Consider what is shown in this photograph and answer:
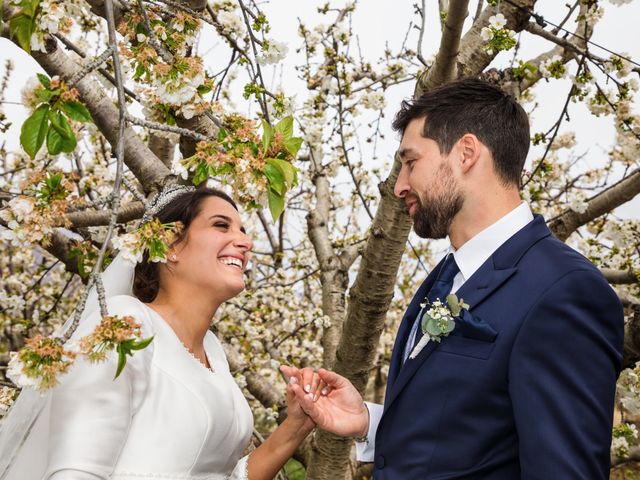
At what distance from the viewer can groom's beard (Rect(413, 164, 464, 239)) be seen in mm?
1904

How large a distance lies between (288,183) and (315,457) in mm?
2072

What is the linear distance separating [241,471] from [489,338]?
1353 millimetres

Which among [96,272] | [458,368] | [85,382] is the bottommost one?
[85,382]

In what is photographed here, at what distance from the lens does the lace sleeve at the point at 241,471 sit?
8.08ft

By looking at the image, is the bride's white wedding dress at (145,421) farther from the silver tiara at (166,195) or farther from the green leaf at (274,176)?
the green leaf at (274,176)

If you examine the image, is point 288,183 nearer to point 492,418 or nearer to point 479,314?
point 479,314

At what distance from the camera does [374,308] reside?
2961 millimetres

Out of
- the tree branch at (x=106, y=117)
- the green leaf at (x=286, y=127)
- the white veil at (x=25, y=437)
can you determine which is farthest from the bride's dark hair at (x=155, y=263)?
the green leaf at (x=286, y=127)

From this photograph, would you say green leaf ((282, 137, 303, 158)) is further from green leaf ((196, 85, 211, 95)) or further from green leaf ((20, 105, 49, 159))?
green leaf ((20, 105, 49, 159))

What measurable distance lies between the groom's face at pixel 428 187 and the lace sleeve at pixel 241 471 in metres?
1.23

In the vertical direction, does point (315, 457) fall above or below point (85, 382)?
below

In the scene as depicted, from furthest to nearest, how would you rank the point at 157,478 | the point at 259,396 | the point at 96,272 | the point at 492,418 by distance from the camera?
the point at 259,396 → the point at 157,478 → the point at 492,418 → the point at 96,272

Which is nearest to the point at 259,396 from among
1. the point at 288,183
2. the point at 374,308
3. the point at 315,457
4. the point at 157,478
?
the point at 315,457

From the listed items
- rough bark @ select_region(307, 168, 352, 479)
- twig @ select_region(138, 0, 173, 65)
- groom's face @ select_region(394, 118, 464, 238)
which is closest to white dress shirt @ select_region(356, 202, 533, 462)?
groom's face @ select_region(394, 118, 464, 238)
